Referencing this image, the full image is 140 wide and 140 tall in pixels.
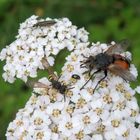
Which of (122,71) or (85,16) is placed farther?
(85,16)

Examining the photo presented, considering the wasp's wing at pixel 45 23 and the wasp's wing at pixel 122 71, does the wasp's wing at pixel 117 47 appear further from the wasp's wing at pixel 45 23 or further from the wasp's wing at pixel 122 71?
the wasp's wing at pixel 45 23

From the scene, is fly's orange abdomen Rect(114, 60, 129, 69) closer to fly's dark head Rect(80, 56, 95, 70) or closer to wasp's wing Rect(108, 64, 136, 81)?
wasp's wing Rect(108, 64, 136, 81)

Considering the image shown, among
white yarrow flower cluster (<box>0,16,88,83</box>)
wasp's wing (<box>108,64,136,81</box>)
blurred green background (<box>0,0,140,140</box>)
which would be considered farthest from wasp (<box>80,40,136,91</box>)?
blurred green background (<box>0,0,140,140</box>)

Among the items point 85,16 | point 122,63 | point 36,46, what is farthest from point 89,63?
point 85,16

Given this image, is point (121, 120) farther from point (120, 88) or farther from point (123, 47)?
point (123, 47)

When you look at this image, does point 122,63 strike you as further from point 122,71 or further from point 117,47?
point 117,47

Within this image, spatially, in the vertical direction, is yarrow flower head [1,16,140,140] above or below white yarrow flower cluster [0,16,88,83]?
below
